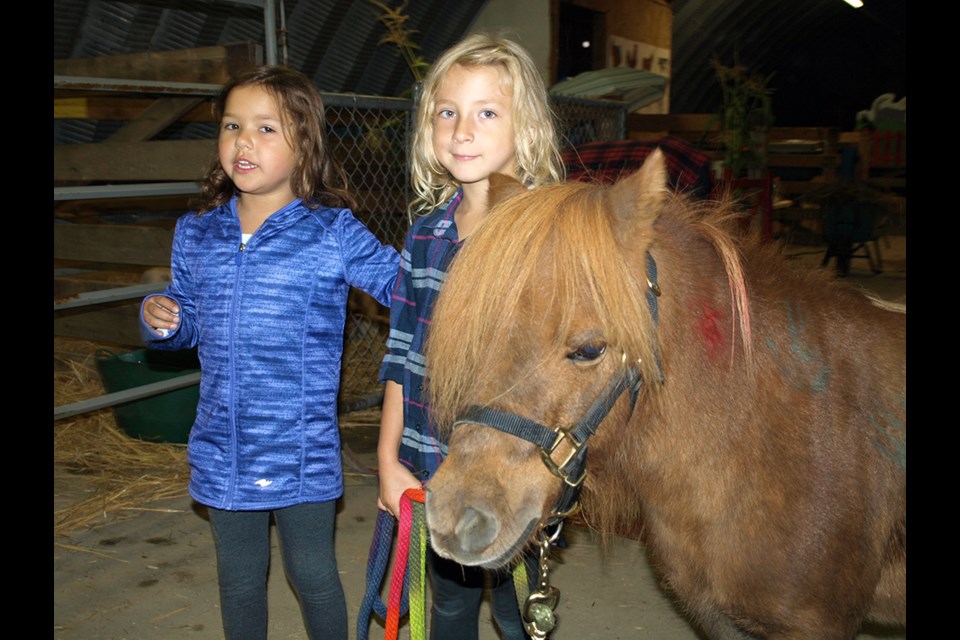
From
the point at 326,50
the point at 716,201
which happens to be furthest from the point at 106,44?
the point at 716,201

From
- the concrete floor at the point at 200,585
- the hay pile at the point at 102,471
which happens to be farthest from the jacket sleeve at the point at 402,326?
the hay pile at the point at 102,471

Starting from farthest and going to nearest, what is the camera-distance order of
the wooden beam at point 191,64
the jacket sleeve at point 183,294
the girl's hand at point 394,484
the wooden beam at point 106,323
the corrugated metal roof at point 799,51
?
the corrugated metal roof at point 799,51 → the wooden beam at point 106,323 → the wooden beam at point 191,64 → the jacket sleeve at point 183,294 → the girl's hand at point 394,484

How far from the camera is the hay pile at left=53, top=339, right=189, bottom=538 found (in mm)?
4031

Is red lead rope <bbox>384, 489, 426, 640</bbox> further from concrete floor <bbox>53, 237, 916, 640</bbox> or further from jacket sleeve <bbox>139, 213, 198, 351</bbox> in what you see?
concrete floor <bbox>53, 237, 916, 640</bbox>

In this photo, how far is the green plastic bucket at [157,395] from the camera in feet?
15.5

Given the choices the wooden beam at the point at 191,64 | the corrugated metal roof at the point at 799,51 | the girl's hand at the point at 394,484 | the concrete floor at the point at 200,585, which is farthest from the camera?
the corrugated metal roof at the point at 799,51

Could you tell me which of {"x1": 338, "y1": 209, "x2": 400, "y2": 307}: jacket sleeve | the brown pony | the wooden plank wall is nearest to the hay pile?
the wooden plank wall

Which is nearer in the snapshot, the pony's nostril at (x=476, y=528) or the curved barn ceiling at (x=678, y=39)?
the pony's nostril at (x=476, y=528)

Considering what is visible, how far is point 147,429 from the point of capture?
489 cm

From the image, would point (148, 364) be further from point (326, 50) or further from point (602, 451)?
point (326, 50)

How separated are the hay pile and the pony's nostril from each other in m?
3.01

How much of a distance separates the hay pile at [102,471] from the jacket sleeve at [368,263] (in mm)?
2421

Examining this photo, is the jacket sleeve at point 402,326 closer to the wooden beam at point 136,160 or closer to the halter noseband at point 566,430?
the halter noseband at point 566,430
